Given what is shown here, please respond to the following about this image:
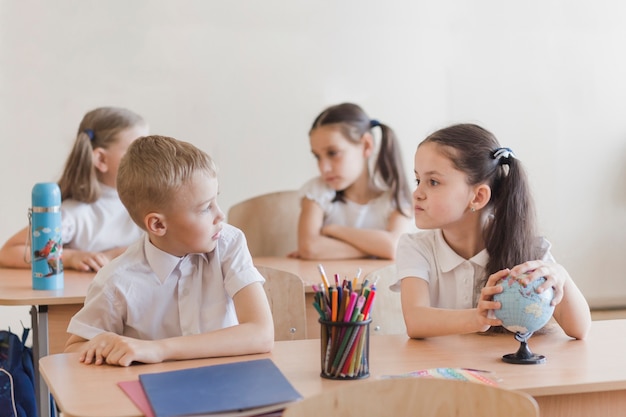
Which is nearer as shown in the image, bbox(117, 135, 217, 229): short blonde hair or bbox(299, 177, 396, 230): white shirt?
bbox(117, 135, 217, 229): short blonde hair

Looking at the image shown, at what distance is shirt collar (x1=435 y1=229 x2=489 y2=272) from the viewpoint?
7.16ft

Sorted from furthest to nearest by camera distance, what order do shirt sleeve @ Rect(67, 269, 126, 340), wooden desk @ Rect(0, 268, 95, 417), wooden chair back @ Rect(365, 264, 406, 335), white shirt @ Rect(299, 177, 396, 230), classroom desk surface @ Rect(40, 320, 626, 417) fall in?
1. white shirt @ Rect(299, 177, 396, 230)
2. wooden desk @ Rect(0, 268, 95, 417)
3. wooden chair back @ Rect(365, 264, 406, 335)
4. shirt sleeve @ Rect(67, 269, 126, 340)
5. classroom desk surface @ Rect(40, 320, 626, 417)

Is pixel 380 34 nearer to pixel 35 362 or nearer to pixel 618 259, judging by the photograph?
pixel 618 259

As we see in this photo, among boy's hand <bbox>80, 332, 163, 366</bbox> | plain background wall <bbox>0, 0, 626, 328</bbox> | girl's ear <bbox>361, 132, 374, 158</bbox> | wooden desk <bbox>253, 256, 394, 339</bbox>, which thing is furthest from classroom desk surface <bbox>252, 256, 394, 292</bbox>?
boy's hand <bbox>80, 332, 163, 366</bbox>

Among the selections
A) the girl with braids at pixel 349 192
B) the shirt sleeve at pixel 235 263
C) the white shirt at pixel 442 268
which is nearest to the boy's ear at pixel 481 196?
the white shirt at pixel 442 268

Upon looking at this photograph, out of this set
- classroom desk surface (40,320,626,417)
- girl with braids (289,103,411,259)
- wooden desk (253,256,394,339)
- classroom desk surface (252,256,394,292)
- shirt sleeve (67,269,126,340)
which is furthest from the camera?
girl with braids (289,103,411,259)

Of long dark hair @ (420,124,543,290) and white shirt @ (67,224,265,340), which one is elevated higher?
long dark hair @ (420,124,543,290)

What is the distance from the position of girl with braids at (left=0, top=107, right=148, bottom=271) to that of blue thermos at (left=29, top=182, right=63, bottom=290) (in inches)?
22.8

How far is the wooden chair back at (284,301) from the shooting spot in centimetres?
247

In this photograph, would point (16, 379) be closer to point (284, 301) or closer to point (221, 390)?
point (284, 301)

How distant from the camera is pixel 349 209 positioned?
369cm

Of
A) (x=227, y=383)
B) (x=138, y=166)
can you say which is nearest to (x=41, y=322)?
(x=138, y=166)

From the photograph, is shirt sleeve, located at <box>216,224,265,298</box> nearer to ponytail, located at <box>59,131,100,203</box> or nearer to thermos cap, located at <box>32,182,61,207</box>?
thermos cap, located at <box>32,182,61,207</box>

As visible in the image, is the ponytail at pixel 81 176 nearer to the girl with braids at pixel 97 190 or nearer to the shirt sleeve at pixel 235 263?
the girl with braids at pixel 97 190
